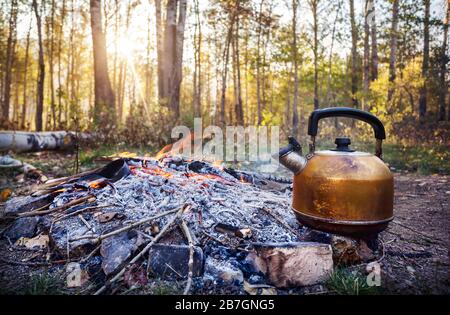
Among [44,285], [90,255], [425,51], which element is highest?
[425,51]

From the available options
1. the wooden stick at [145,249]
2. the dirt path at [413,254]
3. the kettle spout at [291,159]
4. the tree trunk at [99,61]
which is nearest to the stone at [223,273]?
the wooden stick at [145,249]

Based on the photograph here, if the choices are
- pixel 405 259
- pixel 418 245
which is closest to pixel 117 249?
pixel 405 259

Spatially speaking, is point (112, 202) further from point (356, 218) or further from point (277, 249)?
point (356, 218)

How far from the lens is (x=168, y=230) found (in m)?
2.40

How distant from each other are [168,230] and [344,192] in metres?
1.34

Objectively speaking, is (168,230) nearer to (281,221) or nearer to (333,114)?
(281,221)

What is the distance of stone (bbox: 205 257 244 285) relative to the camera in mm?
2014

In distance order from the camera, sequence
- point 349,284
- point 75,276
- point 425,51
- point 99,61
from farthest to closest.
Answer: point 425,51 < point 99,61 < point 75,276 < point 349,284

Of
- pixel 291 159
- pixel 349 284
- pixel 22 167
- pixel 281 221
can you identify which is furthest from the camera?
pixel 22 167

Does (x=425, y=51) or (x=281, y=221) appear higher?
(x=425, y=51)

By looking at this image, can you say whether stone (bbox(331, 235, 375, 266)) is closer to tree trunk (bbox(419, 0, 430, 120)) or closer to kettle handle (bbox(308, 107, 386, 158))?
kettle handle (bbox(308, 107, 386, 158))

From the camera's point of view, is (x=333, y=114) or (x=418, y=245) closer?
(x=333, y=114)

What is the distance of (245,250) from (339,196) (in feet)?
2.57
